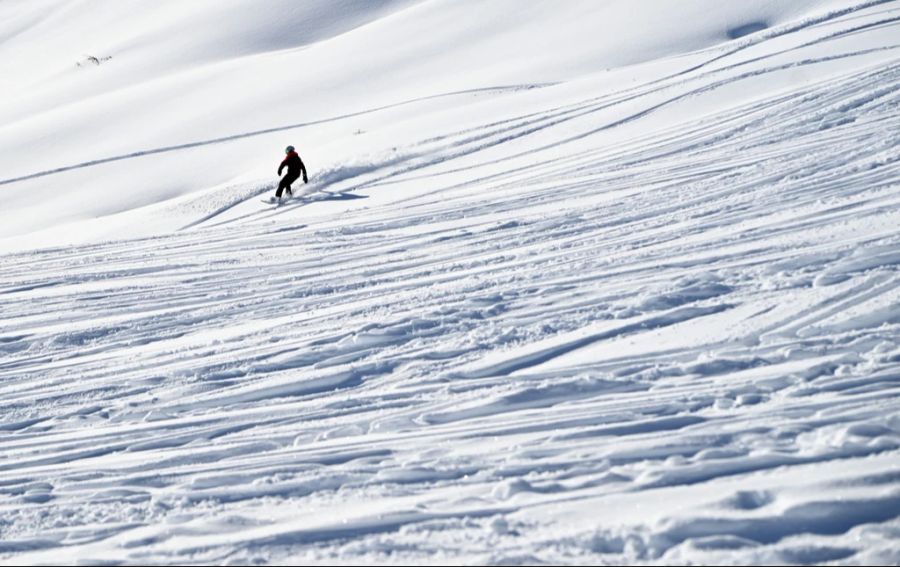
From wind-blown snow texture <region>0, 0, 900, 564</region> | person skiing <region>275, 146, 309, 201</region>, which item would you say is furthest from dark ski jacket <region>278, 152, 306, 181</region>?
wind-blown snow texture <region>0, 0, 900, 564</region>

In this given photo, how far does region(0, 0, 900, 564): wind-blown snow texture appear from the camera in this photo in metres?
4.16

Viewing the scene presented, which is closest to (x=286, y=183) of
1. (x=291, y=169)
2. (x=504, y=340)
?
(x=291, y=169)

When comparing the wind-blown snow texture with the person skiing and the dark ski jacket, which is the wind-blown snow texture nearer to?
the person skiing

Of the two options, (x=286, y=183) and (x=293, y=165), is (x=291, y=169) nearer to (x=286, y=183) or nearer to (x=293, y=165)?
(x=293, y=165)

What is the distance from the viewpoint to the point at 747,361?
211 inches

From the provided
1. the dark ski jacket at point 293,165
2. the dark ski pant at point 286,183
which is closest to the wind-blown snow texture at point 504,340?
the dark ski pant at point 286,183

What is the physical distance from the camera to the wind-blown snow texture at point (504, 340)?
416 centimetres

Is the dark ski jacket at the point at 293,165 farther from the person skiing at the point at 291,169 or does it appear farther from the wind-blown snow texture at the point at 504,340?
the wind-blown snow texture at the point at 504,340

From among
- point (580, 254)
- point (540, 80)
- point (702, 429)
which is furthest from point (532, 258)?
point (540, 80)

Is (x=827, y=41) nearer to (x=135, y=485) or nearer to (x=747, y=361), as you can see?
(x=747, y=361)

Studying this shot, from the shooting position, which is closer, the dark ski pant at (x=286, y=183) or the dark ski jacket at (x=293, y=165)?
the dark ski pant at (x=286, y=183)

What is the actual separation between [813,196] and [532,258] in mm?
2497

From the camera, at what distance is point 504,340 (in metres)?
6.20

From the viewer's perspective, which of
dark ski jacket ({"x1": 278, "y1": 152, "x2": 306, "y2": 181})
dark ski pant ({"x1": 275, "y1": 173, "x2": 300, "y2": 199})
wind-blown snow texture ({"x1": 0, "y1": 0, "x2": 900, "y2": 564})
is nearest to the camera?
wind-blown snow texture ({"x1": 0, "y1": 0, "x2": 900, "y2": 564})
